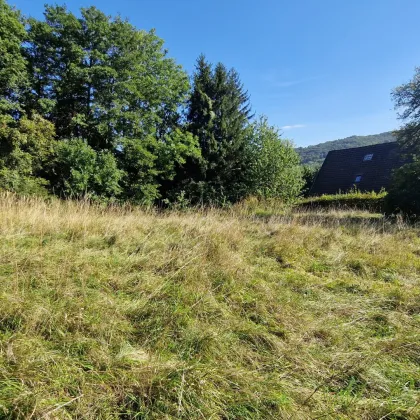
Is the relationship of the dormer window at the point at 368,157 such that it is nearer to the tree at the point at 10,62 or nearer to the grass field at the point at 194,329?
the grass field at the point at 194,329

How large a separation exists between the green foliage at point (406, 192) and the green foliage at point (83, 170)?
13597 millimetres

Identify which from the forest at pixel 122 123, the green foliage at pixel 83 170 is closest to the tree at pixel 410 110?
the forest at pixel 122 123

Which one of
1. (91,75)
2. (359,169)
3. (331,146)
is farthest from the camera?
(331,146)

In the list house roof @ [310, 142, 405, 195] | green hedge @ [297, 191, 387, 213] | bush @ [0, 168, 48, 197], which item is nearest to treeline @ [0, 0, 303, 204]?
bush @ [0, 168, 48, 197]

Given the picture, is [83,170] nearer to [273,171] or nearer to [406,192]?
[273,171]

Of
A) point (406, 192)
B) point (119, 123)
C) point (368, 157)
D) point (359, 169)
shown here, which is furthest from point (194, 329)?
point (368, 157)

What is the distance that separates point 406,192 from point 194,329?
31.9 feet

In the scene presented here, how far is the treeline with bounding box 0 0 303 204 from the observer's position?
14.1 meters

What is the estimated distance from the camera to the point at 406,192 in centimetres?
910

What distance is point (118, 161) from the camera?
1725 centimetres

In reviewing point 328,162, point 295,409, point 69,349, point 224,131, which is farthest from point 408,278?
point 328,162

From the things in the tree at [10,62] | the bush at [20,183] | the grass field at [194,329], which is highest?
the tree at [10,62]

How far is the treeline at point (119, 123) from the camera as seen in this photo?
14.1m

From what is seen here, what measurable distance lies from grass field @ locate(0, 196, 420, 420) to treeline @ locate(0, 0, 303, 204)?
10.0 m
